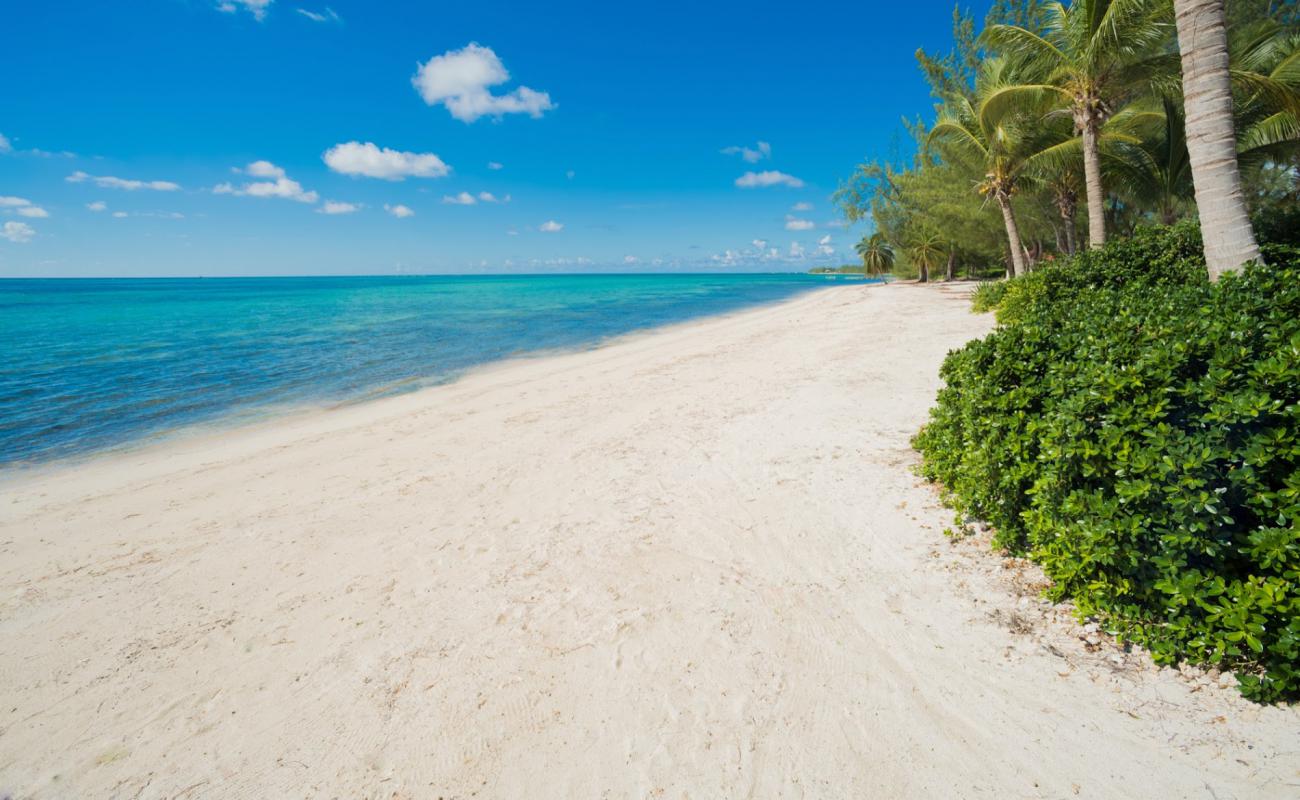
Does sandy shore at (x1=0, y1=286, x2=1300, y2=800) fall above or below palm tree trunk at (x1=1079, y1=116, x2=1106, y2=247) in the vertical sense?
below

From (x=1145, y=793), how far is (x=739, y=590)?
236 cm

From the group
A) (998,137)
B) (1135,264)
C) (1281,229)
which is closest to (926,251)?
(998,137)

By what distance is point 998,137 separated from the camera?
66.1ft

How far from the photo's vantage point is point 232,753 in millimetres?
3000

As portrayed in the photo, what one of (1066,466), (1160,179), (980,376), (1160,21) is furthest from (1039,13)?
(1066,466)

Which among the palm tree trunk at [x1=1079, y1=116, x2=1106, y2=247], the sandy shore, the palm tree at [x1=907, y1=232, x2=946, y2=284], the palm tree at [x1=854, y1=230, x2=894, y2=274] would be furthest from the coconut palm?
the palm tree at [x1=854, y1=230, x2=894, y2=274]

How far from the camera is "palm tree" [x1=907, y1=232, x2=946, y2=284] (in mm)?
48031

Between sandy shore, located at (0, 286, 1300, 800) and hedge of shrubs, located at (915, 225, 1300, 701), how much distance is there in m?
0.33

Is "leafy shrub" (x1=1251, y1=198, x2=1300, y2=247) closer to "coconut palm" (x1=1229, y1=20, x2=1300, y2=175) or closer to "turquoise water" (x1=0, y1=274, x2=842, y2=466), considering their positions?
"coconut palm" (x1=1229, y1=20, x2=1300, y2=175)

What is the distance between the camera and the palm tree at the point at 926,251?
48.0 metres

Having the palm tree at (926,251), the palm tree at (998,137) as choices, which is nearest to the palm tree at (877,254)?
the palm tree at (926,251)

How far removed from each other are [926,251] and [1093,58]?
3997cm

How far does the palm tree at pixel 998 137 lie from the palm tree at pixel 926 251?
21.9m

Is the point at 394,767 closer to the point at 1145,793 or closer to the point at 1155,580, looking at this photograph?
the point at 1145,793
